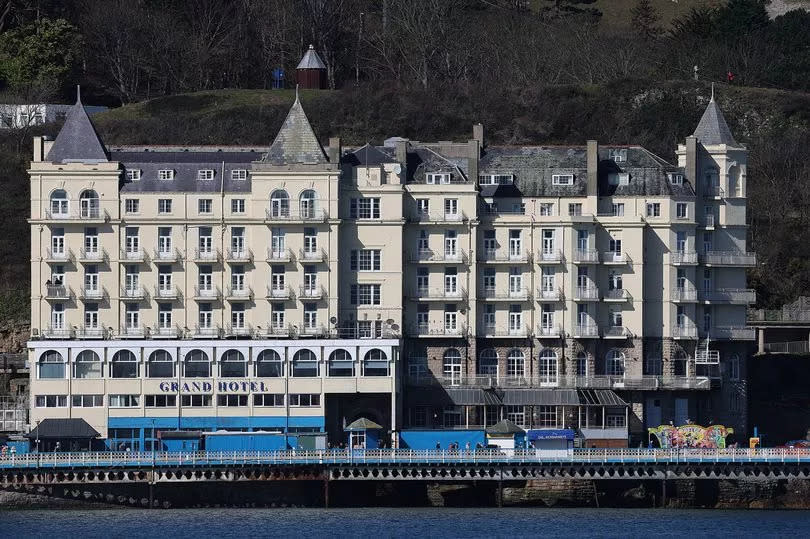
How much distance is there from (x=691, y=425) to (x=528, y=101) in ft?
153

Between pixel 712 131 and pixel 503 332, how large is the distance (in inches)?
697

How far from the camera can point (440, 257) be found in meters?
135

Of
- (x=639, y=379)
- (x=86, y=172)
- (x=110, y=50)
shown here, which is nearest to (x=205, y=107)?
(x=110, y=50)

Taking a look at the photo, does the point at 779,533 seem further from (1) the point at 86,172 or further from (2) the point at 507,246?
(1) the point at 86,172

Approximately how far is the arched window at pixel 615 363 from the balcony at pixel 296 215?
17.9 meters

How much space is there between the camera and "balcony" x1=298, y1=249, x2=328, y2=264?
13225 centimetres

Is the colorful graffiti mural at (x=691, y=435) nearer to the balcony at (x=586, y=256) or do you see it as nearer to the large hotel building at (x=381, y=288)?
the large hotel building at (x=381, y=288)

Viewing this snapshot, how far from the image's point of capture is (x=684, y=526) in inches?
4424

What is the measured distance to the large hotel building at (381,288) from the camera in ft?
424

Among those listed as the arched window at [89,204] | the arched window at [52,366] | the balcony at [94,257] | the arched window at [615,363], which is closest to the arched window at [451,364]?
the arched window at [615,363]

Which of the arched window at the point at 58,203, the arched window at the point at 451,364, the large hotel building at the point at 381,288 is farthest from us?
the arched window at the point at 451,364

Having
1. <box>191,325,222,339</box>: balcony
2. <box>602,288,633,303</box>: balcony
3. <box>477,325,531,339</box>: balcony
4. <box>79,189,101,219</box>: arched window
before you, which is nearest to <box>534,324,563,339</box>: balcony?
<box>477,325,531,339</box>: balcony

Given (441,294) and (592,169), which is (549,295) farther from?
(592,169)

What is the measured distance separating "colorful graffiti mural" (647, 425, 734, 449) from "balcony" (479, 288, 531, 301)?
11.0m
